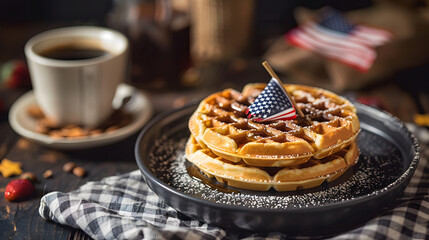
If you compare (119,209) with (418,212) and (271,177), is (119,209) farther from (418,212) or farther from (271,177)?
(418,212)

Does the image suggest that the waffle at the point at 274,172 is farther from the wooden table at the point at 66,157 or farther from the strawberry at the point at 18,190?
the strawberry at the point at 18,190

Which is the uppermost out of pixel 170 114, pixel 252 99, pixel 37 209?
pixel 252 99

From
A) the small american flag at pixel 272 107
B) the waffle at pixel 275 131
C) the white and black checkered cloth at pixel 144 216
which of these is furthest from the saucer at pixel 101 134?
the small american flag at pixel 272 107

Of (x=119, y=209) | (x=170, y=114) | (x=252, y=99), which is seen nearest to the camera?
(x=119, y=209)

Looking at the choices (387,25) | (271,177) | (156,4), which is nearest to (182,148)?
(271,177)

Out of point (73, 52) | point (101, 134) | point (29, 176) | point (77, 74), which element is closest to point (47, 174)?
point (29, 176)

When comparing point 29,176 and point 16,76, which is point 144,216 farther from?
point 16,76

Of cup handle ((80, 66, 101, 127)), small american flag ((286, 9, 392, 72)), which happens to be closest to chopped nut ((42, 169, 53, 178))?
cup handle ((80, 66, 101, 127))
